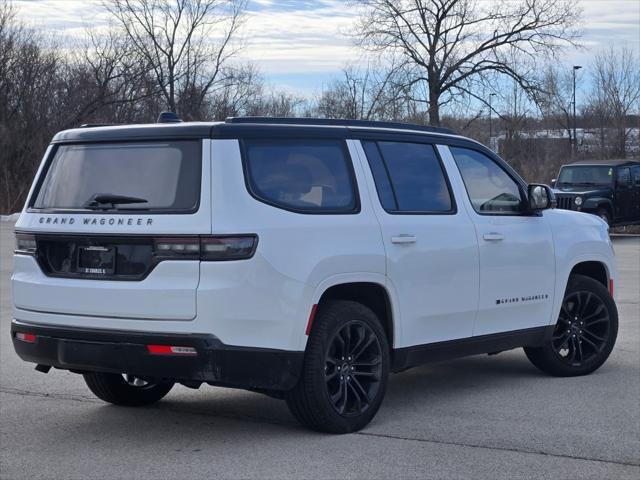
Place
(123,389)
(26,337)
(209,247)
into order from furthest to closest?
1. (123,389)
2. (26,337)
3. (209,247)

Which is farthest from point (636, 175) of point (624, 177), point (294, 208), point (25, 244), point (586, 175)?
point (25, 244)

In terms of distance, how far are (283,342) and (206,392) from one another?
210 cm

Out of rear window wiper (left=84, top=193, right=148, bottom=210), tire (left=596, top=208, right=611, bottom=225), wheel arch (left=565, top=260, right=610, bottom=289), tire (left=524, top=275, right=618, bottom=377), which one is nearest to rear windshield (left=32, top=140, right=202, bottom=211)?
rear window wiper (left=84, top=193, right=148, bottom=210)

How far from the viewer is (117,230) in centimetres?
609

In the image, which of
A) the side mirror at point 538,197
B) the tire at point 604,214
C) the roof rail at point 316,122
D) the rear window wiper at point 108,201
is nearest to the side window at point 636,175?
the tire at point 604,214

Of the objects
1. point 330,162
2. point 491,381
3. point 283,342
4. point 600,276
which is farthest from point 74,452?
point 600,276

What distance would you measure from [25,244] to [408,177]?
2527mm

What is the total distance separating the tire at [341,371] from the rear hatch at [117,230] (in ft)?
2.78

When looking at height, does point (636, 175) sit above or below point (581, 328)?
above

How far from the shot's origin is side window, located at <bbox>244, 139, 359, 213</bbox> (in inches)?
244

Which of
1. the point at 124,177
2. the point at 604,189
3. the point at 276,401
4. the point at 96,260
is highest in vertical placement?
the point at 124,177

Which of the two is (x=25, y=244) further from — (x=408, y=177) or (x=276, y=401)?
(x=408, y=177)

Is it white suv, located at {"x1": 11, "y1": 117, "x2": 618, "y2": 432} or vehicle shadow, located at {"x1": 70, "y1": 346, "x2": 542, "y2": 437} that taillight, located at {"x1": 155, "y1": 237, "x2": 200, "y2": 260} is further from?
vehicle shadow, located at {"x1": 70, "y1": 346, "x2": 542, "y2": 437}

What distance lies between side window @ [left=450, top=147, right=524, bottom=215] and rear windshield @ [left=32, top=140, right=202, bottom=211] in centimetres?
235
